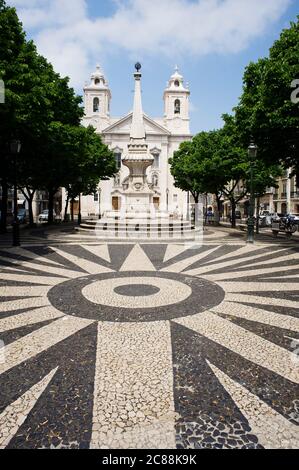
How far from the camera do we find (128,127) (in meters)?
64.1

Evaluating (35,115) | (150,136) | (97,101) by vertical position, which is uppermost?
(97,101)

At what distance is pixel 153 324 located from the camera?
5.62 m

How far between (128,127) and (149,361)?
212ft

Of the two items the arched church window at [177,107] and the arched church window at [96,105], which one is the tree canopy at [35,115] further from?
the arched church window at [177,107]

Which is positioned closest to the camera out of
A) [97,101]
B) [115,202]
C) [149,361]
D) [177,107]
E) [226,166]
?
[149,361]

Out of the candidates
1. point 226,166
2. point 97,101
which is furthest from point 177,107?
point 226,166

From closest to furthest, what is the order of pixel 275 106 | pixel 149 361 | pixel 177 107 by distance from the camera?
pixel 149 361 → pixel 275 106 → pixel 177 107

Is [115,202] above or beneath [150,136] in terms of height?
beneath

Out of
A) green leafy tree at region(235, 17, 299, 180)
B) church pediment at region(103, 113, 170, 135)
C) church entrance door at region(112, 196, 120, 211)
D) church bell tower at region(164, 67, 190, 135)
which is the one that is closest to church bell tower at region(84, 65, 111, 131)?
church pediment at region(103, 113, 170, 135)

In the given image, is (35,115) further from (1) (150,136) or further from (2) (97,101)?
(2) (97,101)

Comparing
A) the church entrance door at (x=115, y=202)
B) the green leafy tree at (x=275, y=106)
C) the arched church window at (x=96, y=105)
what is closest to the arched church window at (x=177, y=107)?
the arched church window at (x=96, y=105)

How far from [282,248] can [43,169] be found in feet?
55.3

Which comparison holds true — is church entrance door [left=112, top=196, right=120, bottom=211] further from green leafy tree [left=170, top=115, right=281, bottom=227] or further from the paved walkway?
the paved walkway

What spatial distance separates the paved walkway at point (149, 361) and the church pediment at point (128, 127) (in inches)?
2342
